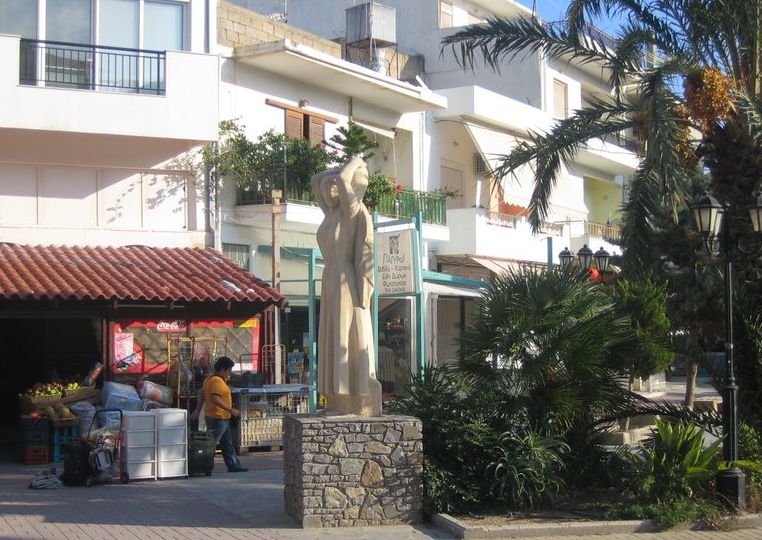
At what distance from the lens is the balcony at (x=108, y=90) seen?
16719 mm

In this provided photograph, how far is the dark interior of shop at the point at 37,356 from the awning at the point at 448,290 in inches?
260

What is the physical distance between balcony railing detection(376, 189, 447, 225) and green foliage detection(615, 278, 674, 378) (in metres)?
7.91

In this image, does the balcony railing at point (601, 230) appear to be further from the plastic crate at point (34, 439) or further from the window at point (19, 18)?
the plastic crate at point (34, 439)

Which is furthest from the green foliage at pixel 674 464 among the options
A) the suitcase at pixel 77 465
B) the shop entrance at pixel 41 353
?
the shop entrance at pixel 41 353

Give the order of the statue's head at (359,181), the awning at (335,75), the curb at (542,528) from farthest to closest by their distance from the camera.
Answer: the awning at (335,75) < the statue's head at (359,181) < the curb at (542,528)

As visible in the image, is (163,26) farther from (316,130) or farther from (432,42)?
(432,42)

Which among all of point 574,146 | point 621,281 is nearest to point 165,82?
point 574,146

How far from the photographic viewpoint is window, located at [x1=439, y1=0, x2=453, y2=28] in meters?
30.1

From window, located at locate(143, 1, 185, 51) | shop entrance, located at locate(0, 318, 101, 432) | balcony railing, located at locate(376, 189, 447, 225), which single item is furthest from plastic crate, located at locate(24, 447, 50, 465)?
balcony railing, located at locate(376, 189, 447, 225)

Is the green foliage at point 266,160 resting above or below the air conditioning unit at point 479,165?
below

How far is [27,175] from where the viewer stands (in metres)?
17.7

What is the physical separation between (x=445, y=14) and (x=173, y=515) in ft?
76.8

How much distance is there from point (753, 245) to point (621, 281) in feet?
7.68

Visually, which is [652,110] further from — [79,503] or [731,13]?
[79,503]
